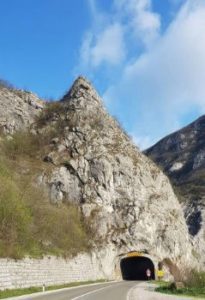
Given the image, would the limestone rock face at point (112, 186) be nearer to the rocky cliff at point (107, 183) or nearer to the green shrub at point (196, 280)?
the rocky cliff at point (107, 183)

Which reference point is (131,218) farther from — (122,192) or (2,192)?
(2,192)

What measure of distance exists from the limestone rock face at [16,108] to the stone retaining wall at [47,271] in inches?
1106

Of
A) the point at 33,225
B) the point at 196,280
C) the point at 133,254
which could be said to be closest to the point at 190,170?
the point at 133,254

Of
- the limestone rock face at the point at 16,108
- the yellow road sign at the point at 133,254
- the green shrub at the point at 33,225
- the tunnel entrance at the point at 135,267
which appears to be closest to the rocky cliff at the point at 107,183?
the limestone rock face at the point at 16,108

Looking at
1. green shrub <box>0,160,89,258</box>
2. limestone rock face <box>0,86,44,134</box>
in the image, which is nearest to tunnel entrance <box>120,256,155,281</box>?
green shrub <box>0,160,89,258</box>

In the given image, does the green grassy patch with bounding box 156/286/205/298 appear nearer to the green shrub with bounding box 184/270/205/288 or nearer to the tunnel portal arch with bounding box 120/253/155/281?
the green shrub with bounding box 184/270/205/288

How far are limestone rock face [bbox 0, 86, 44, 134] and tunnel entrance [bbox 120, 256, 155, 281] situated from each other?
93.2 feet

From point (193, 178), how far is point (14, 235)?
114 meters

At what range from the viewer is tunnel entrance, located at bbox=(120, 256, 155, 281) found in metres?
82.5

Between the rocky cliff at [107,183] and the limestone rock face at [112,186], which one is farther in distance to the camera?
the limestone rock face at [112,186]

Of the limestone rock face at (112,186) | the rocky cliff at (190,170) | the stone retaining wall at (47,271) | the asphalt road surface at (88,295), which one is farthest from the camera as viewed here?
the rocky cliff at (190,170)

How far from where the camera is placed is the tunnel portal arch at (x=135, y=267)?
81.9 metres

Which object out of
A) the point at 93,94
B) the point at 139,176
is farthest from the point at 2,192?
the point at 93,94

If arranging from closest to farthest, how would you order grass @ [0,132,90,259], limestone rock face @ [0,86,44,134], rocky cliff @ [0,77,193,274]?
grass @ [0,132,90,259] → rocky cliff @ [0,77,193,274] → limestone rock face @ [0,86,44,134]
